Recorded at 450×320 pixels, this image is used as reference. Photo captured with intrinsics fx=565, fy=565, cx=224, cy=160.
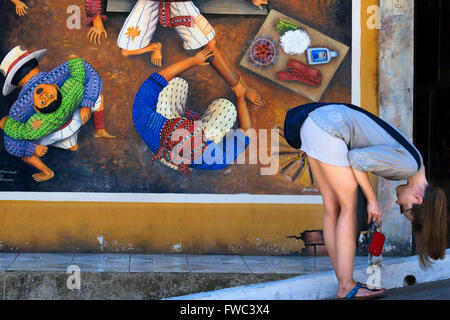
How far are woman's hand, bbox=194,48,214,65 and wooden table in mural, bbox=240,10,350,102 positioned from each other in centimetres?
32

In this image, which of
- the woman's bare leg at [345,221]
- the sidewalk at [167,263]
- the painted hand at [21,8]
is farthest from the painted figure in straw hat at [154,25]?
the woman's bare leg at [345,221]

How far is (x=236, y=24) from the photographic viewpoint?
5.40 m

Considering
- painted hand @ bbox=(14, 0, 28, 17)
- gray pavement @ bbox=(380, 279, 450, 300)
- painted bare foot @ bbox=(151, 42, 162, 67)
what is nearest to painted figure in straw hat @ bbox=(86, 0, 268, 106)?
painted bare foot @ bbox=(151, 42, 162, 67)

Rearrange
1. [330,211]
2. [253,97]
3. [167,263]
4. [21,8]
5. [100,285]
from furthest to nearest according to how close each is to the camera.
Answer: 1. [253,97]
2. [21,8]
3. [167,263]
4. [100,285]
5. [330,211]

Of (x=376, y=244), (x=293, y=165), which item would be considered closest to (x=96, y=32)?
(x=293, y=165)

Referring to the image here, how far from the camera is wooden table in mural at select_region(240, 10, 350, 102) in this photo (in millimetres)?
5406

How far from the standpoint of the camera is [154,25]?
17.6 feet

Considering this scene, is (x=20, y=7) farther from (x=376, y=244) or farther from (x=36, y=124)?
(x=376, y=244)

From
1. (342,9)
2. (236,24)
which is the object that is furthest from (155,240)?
(342,9)

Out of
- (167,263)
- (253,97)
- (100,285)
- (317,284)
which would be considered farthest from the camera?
(253,97)

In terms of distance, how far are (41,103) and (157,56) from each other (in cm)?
118

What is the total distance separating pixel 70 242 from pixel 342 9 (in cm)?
340

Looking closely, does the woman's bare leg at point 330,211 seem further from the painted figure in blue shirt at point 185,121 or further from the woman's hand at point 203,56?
the woman's hand at point 203,56
